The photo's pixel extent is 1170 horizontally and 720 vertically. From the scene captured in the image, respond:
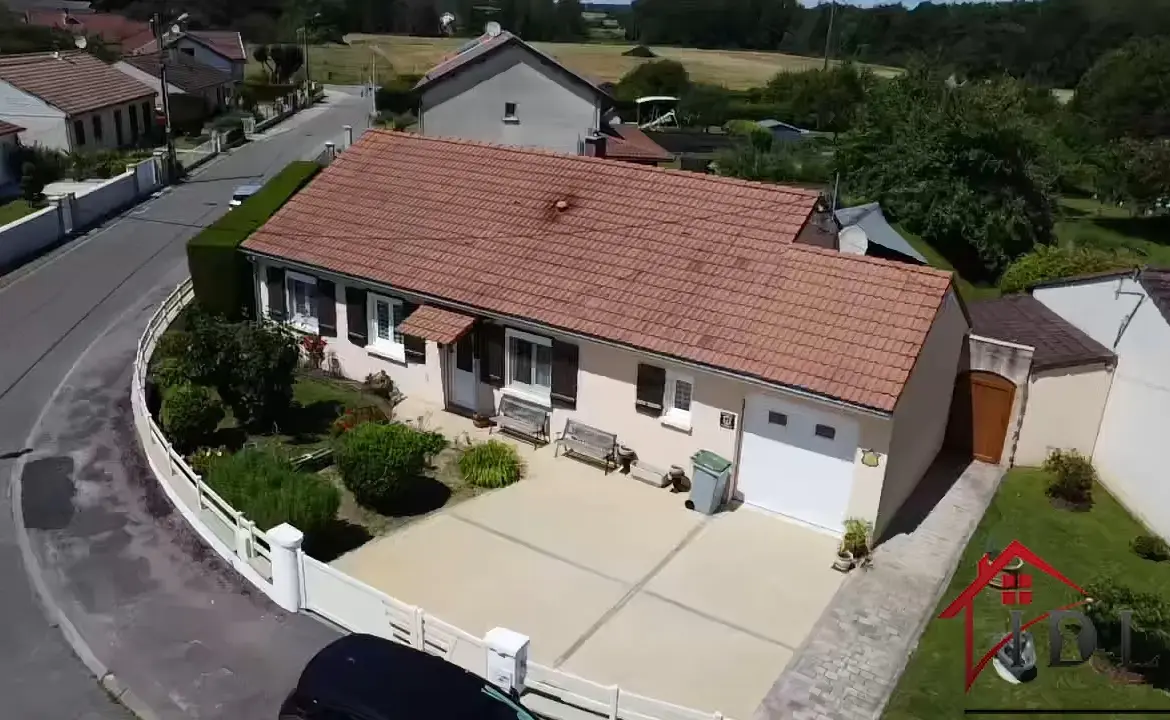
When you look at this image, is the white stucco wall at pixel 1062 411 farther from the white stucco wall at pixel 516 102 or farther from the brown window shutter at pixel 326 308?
the white stucco wall at pixel 516 102

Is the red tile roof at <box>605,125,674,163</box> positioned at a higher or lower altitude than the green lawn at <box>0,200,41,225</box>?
higher

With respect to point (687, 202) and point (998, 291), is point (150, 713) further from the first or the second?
point (998, 291)

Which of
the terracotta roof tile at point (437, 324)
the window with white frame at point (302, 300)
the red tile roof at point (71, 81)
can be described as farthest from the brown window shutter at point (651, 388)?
the red tile roof at point (71, 81)

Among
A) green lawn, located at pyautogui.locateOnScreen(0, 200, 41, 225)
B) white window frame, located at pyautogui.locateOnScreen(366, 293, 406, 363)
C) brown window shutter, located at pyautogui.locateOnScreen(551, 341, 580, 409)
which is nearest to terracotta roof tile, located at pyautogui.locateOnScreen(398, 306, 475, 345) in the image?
white window frame, located at pyautogui.locateOnScreen(366, 293, 406, 363)

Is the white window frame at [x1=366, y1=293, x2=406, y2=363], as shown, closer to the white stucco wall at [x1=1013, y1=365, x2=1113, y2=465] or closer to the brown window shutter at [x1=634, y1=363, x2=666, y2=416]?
the brown window shutter at [x1=634, y1=363, x2=666, y2=416]

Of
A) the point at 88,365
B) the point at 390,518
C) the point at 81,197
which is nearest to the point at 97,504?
the point at 390,518

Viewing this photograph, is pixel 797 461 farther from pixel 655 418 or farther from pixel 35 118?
pixel 35 118

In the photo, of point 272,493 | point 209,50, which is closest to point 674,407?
point 272,493
